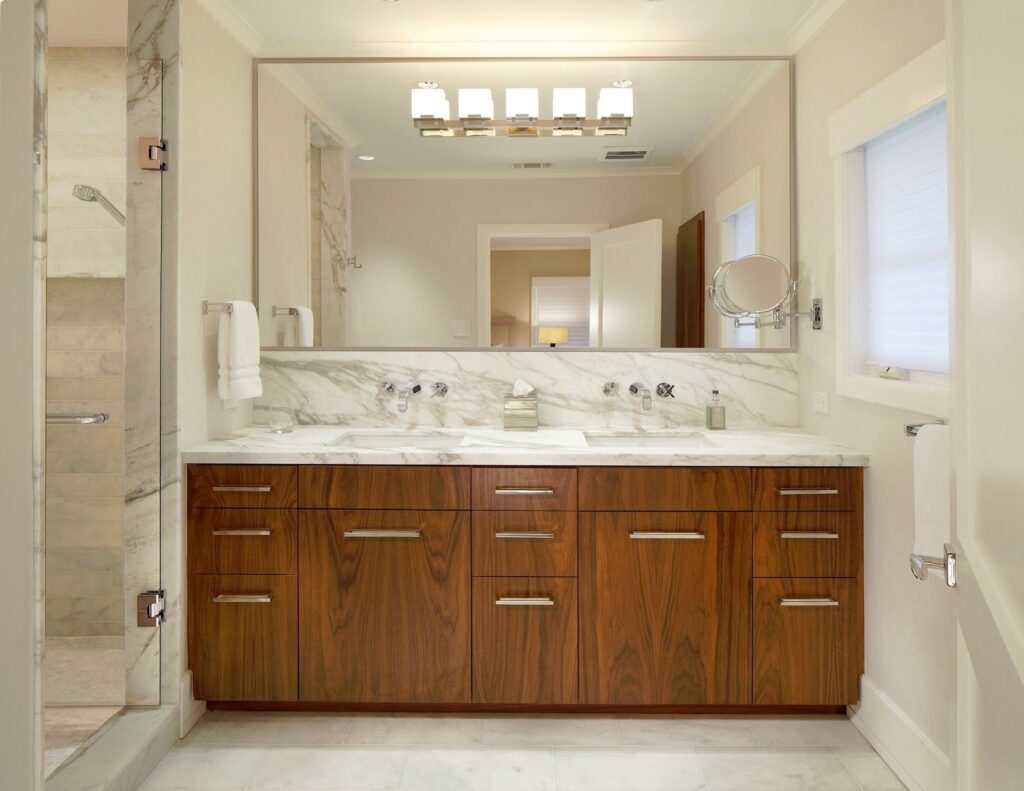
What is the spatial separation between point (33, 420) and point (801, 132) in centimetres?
259

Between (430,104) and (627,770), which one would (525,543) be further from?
(430,104)

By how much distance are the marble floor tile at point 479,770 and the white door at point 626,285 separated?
1.47 metres

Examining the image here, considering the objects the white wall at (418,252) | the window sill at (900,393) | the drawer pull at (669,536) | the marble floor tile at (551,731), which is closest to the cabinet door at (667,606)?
the drawer pull at (669,536)

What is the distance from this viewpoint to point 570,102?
2.94 meters

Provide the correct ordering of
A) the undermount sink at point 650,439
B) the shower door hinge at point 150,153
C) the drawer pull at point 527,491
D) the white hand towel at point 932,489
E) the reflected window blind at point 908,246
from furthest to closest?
the undermount sink at point 650,439
the drawer pull at point 527,491
the shower door hinge at point 150,153
the reflected window blind at point 908,246
the white hand towel at point 932,489

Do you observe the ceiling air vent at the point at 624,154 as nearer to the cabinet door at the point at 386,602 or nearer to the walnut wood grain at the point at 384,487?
the walnut wood grain at the point at 384,487

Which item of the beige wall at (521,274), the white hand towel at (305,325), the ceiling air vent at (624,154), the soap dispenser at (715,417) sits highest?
the ceiling air vent at (624,154)

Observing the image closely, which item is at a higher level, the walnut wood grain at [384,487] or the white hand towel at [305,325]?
the white hand towel at [305,325]

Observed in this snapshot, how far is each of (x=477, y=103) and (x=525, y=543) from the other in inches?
64.7

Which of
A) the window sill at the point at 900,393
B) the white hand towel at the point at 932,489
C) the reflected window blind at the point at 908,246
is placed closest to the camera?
the white hand towel at the point at 932,489

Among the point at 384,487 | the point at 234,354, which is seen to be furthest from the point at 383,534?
the point at 234,354

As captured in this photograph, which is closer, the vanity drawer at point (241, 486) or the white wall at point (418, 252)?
the vanity drawer at point (241, 486)

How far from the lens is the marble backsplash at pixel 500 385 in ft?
9.87

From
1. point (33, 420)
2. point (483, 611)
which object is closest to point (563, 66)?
point (483, 611)
